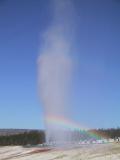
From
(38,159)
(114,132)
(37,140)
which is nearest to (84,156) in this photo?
(38,159)

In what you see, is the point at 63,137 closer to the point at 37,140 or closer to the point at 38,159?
the point at 37,140

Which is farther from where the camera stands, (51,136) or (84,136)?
(84,136)

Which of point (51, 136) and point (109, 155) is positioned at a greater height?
point (51, 136)

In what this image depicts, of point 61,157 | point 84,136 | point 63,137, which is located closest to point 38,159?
point 61,157

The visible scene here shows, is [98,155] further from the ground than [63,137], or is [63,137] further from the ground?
[63,137]

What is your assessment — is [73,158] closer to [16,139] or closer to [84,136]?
[84,136]

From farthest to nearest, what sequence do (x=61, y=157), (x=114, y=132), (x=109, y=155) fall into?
(x=114, y=132)
(x=61, y=157)
(x=109, y=155)

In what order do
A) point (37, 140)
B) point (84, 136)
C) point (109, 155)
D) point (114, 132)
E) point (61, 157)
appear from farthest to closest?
1. point (114, 132)
2. point (37, 140)
3. point (84, 136)
4. point (61, 157)
5. point (109, 155)

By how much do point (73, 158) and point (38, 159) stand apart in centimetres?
676

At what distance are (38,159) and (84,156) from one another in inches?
310

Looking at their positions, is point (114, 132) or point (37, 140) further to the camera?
point (114, 132)

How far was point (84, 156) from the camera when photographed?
58406mm

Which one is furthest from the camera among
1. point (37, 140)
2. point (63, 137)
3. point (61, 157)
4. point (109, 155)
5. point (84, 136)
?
point (37, 140)

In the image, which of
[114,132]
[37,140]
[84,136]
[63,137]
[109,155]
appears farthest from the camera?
[114,132]
